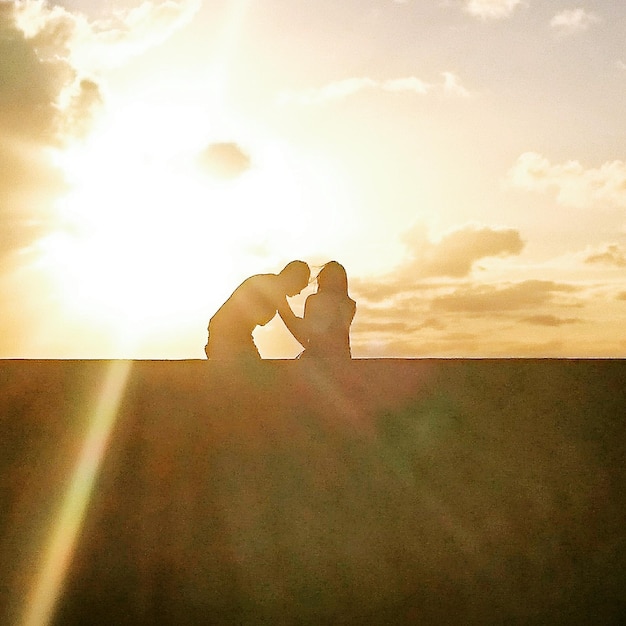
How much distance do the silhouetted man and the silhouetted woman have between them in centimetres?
12

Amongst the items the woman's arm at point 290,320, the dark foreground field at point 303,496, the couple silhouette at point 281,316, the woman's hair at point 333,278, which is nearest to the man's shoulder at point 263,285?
the couple silhouette at point 281,316

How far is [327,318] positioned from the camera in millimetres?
5711

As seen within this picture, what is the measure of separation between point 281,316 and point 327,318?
424 millimetres

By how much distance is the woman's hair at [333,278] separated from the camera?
234 inches

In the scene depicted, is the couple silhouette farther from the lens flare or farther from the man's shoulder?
the lens flare

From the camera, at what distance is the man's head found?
18.2ft

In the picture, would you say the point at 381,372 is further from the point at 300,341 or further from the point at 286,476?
the point at 300,341

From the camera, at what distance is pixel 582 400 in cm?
345

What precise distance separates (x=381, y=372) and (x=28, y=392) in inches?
61.3

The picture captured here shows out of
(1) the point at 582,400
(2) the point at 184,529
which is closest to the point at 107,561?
(2) the point at 184,529

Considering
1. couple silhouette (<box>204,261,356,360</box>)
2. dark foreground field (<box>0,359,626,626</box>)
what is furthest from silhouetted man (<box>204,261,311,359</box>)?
dark foreground field (<box>0,359,626,626</box>)

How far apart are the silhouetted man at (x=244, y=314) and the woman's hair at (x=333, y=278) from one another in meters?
0.57

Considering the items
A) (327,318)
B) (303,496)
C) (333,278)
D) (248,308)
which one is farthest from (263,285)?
(303,496)

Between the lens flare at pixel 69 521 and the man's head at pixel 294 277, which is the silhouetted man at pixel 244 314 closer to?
the man's head at pixel 294 277
